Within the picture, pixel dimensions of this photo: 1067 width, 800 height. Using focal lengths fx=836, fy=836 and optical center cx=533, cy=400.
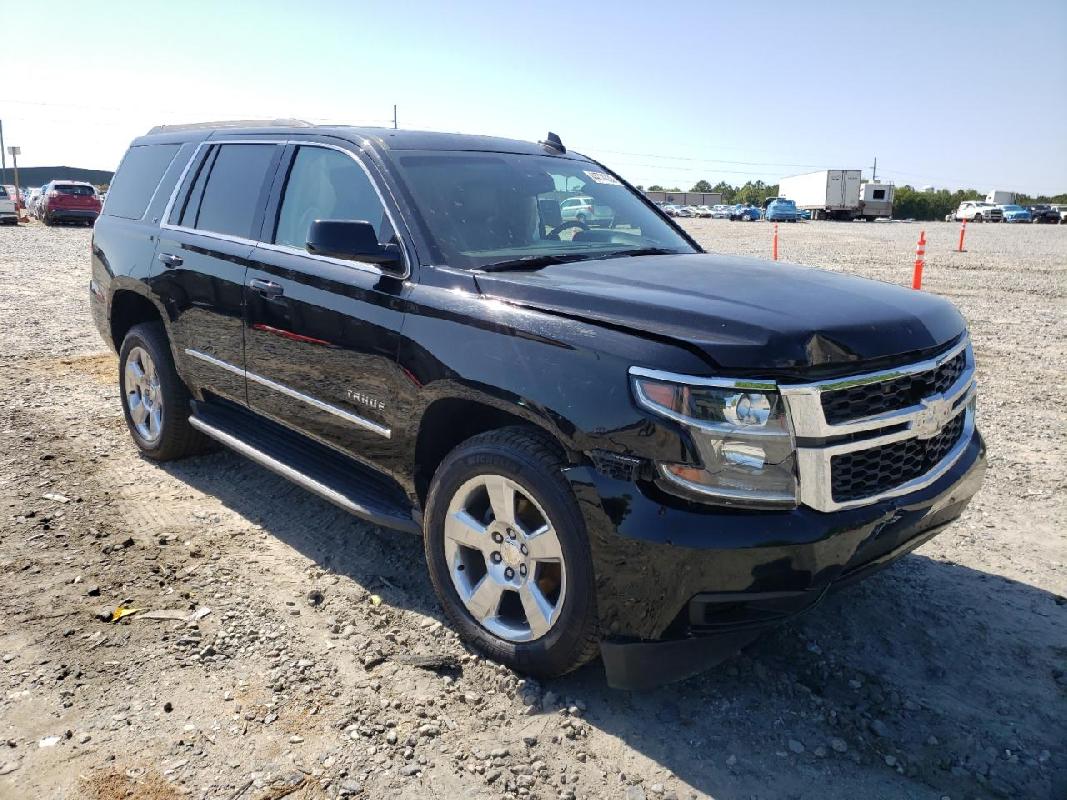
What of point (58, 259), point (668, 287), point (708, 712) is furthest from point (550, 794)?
point (58, 259)

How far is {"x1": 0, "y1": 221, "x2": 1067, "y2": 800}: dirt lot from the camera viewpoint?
8.36 ft

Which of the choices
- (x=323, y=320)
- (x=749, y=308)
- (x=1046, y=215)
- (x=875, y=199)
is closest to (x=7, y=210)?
(x=323, y=320)

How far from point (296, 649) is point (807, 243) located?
1098 inches

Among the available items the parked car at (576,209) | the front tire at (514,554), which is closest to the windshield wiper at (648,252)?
the parked car at (576,209)

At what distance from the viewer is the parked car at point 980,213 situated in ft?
199

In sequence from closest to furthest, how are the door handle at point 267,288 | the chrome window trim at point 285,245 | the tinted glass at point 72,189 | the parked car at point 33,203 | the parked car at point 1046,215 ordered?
the chrome window trim at point 285,245
the door handle at point 267,288
the tinted glass at point 72,189
the parked car at point 33,203
the parked car at point 1046,215

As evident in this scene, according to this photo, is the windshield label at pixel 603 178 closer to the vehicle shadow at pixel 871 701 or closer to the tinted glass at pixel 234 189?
the tinted glass at pixel 234 189

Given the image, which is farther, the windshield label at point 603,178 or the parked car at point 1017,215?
the parked car at point 1017,215

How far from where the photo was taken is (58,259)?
1894 centimetres

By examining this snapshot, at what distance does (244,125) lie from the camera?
4.72 meters

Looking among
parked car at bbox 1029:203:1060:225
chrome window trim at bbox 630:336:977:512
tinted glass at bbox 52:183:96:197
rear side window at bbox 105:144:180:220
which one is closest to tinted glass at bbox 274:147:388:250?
rear side window at bbox 105:144:180:220

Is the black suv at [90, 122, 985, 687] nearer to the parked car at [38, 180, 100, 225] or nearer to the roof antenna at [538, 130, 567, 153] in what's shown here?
the roof antenna at [538, 130, 567, 153]

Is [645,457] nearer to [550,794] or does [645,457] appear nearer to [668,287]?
[668,287]

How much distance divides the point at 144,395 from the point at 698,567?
419 centimetres
